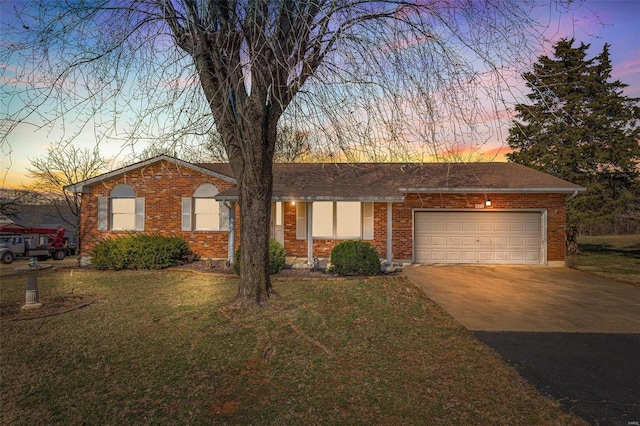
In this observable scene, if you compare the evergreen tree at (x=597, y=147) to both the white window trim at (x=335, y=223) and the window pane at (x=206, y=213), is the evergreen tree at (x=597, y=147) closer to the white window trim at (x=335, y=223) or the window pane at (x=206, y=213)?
the white window trim at (x=335, y=223)

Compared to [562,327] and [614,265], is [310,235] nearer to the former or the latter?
[562,327]

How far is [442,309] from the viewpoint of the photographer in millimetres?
7523

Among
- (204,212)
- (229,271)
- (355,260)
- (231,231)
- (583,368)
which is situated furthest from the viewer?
(204,212)

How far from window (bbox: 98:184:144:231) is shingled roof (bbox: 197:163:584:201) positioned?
145 inches

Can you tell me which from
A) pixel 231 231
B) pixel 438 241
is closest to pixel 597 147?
pixel 438 241

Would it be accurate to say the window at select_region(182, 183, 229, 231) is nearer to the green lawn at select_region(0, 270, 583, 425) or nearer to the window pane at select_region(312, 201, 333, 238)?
the window pane at select_region(312, 201, 333, 238)

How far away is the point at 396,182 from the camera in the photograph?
46.6 ft

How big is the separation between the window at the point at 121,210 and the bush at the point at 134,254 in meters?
2.04

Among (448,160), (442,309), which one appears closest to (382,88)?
(448,160)

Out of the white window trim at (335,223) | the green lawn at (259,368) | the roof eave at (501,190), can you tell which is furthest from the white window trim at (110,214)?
the roof eave at (501,190)

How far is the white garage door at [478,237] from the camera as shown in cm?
1397

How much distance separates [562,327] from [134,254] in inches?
490

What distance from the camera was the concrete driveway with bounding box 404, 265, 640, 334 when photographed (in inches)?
265

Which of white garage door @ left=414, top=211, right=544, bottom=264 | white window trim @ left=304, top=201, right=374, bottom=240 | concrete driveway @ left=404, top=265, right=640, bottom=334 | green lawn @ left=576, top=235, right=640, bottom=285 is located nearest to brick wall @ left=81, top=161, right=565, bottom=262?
white window trim @ left=304, top=201, right=374, bottom=240
